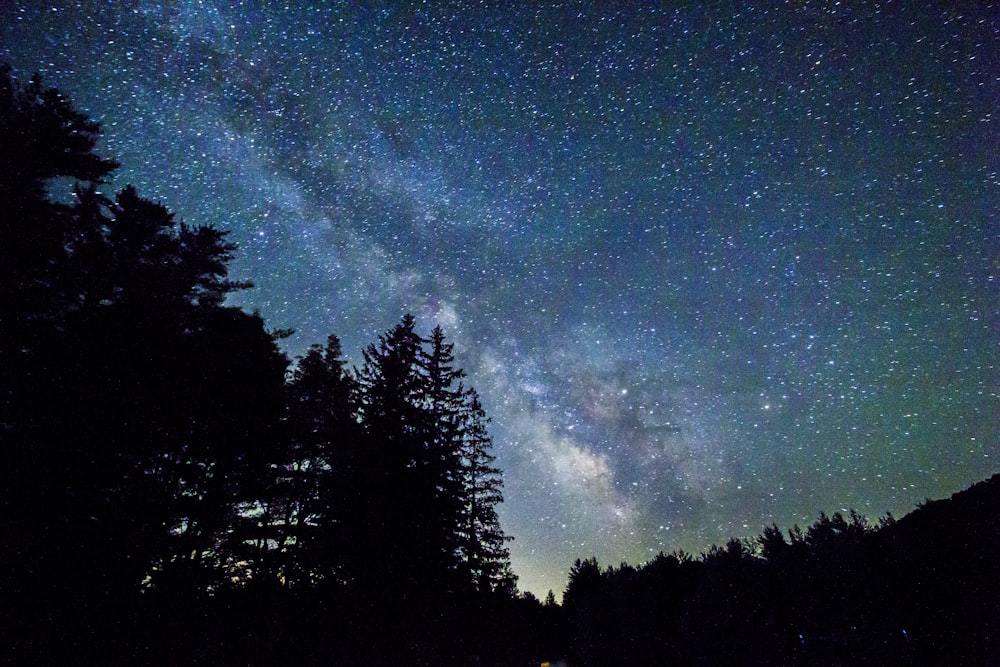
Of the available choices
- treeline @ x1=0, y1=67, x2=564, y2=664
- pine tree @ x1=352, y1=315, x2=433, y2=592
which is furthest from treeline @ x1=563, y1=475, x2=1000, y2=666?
pine tree @ x1=352, y1=315, x2=433, y2=592

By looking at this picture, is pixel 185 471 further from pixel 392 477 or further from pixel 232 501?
pixel 392 477

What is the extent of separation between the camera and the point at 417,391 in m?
21.0

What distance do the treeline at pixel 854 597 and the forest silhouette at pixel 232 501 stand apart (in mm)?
109

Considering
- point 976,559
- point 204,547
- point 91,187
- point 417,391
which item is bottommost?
point 976,559


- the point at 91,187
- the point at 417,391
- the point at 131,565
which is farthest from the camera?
the point at 417,391

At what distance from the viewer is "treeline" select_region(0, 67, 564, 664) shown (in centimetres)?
948

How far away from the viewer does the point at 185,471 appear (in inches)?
587

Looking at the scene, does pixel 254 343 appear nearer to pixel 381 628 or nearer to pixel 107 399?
pixel 107 399

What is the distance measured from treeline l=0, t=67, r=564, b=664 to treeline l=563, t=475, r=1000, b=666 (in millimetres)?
15465

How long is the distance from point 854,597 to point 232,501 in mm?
27013

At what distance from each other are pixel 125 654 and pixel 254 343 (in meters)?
10.6

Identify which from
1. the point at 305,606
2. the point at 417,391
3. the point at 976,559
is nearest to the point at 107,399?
the point at 305,606

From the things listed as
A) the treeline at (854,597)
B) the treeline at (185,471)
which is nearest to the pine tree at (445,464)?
the treeline at (185,471)

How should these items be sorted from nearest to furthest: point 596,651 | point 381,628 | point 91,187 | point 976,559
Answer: point 91,187 → point 381,628 → point 976,559 → point 596,651
